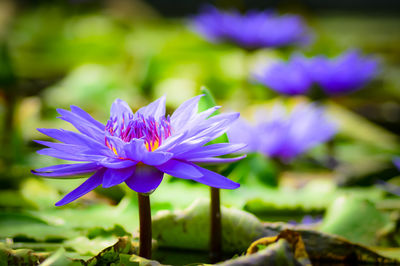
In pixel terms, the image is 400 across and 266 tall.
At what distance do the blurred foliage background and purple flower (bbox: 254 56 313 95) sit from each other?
0.43 ft

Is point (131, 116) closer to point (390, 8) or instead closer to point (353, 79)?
point (353, 79)

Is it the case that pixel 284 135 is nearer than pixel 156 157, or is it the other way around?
pixel 156 157

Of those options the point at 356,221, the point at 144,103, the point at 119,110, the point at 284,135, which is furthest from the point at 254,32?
the point at 119,110

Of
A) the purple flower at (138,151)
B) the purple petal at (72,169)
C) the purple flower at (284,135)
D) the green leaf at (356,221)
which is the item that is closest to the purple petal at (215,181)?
the purple flower at (138,151)

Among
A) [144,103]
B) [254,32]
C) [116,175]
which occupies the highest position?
[254,32]

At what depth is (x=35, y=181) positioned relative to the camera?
0.94 m

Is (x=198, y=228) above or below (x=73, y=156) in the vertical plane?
below

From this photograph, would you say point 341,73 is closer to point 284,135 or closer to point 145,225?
point 284,135

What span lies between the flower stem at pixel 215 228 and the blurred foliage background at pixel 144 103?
0.04m

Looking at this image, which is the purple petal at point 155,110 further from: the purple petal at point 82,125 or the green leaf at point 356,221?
the green leaf at point 356,221

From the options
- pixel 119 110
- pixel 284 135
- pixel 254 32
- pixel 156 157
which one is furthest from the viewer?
pixel 254 32

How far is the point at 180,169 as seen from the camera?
1.46 feet

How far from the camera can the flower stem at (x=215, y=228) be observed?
58 cm

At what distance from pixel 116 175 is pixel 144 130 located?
0.22ft
